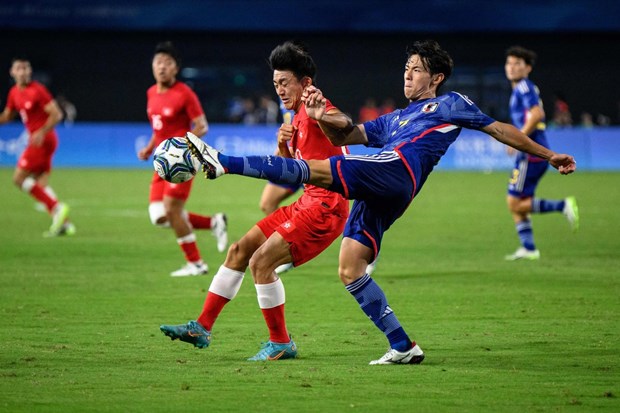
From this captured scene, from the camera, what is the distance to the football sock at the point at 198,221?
13.2 m

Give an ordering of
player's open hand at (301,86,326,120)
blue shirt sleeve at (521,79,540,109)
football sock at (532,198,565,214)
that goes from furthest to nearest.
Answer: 1. football sock at (532,198,565,214)
2. blue shirt sleeve at (521,79,540,109)
3. player's open hand at (301,86,326,120)

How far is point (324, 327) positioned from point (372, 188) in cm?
248

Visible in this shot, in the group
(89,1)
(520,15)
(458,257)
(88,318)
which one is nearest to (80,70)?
(89,1)

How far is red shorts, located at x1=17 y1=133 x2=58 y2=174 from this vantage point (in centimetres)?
1733

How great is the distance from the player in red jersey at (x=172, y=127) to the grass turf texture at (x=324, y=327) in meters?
0.47

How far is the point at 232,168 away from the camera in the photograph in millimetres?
6500

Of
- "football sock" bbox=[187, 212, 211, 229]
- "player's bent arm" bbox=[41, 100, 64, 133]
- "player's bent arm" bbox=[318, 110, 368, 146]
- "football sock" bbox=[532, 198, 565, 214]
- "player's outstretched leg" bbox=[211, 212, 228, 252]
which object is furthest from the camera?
"player's bent arm" bbox=[41, 100, 64, 133]

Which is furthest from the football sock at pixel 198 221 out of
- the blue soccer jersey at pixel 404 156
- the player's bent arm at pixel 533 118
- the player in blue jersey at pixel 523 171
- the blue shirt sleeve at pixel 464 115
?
the blue shirt sleeve at pixel 464 115

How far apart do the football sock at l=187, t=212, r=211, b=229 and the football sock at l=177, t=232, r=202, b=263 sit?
61 cm

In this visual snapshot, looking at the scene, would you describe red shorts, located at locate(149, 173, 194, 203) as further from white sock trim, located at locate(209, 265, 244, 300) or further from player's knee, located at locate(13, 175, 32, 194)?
player's knee, located at locate(13, 175, 32, 194)

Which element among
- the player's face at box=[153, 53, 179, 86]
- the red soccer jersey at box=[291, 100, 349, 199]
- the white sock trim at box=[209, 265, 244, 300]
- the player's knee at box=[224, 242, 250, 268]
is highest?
the player's face at box=[153, 53, 179, 86]

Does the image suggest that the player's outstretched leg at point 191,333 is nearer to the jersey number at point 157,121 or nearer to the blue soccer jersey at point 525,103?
the jersey number at point 157,121

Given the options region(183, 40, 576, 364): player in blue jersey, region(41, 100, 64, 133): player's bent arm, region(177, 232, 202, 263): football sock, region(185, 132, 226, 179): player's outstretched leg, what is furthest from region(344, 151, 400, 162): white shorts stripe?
region(41, 100, 64, 133): player's bent arm

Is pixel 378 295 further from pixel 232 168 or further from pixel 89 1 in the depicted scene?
pixel 89 1
